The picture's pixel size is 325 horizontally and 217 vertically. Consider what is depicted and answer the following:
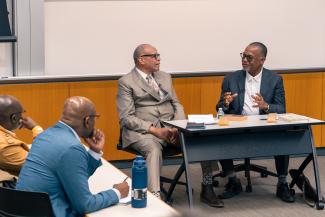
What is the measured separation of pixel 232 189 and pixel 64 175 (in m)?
3.24

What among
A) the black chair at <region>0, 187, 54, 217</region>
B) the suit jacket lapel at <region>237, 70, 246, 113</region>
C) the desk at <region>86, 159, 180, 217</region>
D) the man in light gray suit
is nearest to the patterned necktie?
the man in light gray suit

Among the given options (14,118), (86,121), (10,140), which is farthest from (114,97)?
(86,121)

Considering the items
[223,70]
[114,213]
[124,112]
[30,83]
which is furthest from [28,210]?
[223,70]

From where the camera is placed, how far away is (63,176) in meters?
3.38

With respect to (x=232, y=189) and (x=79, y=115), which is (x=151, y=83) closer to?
(x=232, y=189)

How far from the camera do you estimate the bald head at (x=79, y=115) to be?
3619mm

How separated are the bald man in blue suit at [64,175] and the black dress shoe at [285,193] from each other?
116 inches

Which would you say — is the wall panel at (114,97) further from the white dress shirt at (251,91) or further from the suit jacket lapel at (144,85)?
the white dress shirt at (251,91)

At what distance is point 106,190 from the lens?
3.55 meters

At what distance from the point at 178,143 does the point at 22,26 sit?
83.5 inches

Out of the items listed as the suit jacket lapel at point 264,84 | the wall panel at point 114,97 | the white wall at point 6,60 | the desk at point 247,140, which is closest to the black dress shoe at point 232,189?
the desk at point 247,140

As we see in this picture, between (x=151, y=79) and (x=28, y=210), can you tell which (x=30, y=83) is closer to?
(x=151, y=79)

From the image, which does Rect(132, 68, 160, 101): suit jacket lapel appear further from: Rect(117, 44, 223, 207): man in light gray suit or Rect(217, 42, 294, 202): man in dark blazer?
Rect(217, 42, 294, 202): man in dark blazer

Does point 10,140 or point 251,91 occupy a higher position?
point 251,91
